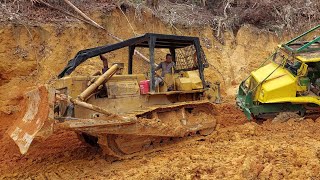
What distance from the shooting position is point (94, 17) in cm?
1184

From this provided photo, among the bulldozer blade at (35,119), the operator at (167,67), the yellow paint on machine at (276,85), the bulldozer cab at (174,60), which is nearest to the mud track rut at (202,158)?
the yellow paint on machine at (276,85)

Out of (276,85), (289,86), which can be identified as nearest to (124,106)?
(276,85)

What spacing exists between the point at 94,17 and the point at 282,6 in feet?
28.5

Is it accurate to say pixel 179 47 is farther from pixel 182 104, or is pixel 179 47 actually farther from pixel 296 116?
pixel 296 116

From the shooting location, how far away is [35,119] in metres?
5.62

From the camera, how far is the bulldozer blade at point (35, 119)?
536 centimetres

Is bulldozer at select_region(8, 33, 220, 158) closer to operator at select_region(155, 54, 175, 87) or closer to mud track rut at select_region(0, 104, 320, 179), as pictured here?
operator at select_region(155, 54, 175, 87)

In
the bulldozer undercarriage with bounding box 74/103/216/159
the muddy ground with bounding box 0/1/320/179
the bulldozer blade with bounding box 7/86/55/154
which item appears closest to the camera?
the bulldozer blade with bounding box 7/86/55/154

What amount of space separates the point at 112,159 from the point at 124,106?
96 centimetres

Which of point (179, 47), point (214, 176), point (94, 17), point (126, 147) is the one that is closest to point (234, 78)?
point (94, 17)

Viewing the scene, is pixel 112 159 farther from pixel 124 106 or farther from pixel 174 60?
pixel 174 60

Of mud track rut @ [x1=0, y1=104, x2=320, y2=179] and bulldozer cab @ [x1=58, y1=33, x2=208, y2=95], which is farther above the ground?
bulldozer cab @ [x1=58, y1=33, x2=208, y2=95]

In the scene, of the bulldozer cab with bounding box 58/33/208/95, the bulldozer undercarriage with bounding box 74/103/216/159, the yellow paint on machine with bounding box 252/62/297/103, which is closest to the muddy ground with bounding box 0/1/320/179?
the bulldozer undercarriage with bounding box 74/103/216/159

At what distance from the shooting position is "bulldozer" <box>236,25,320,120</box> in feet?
25.6
